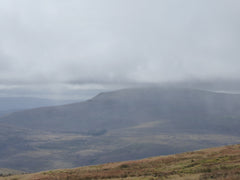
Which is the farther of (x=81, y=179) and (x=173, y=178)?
(x=81, y=179)

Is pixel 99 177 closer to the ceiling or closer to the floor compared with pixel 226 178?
closer to the floor

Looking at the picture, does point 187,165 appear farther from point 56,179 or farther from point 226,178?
point 56,179

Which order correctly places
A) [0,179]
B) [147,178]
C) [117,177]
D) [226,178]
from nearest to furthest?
[226,178] → [147,178] → [117,177] → [0,179]

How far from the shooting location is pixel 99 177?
1773 inches

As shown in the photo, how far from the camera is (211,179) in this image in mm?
33094

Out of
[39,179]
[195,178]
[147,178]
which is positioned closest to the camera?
[195,178]

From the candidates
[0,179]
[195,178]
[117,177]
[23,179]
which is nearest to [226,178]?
[195,178]

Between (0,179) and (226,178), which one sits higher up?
(226,178)

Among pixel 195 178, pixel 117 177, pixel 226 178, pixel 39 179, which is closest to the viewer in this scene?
pixel 226 178

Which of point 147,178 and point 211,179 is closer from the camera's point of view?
point 211,179

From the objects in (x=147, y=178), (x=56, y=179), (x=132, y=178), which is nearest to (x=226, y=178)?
(x=147, y=178)

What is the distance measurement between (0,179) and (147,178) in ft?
108

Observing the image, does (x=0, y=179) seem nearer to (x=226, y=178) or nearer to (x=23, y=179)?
(x=23, y=179)

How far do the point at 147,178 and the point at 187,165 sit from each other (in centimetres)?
1484
